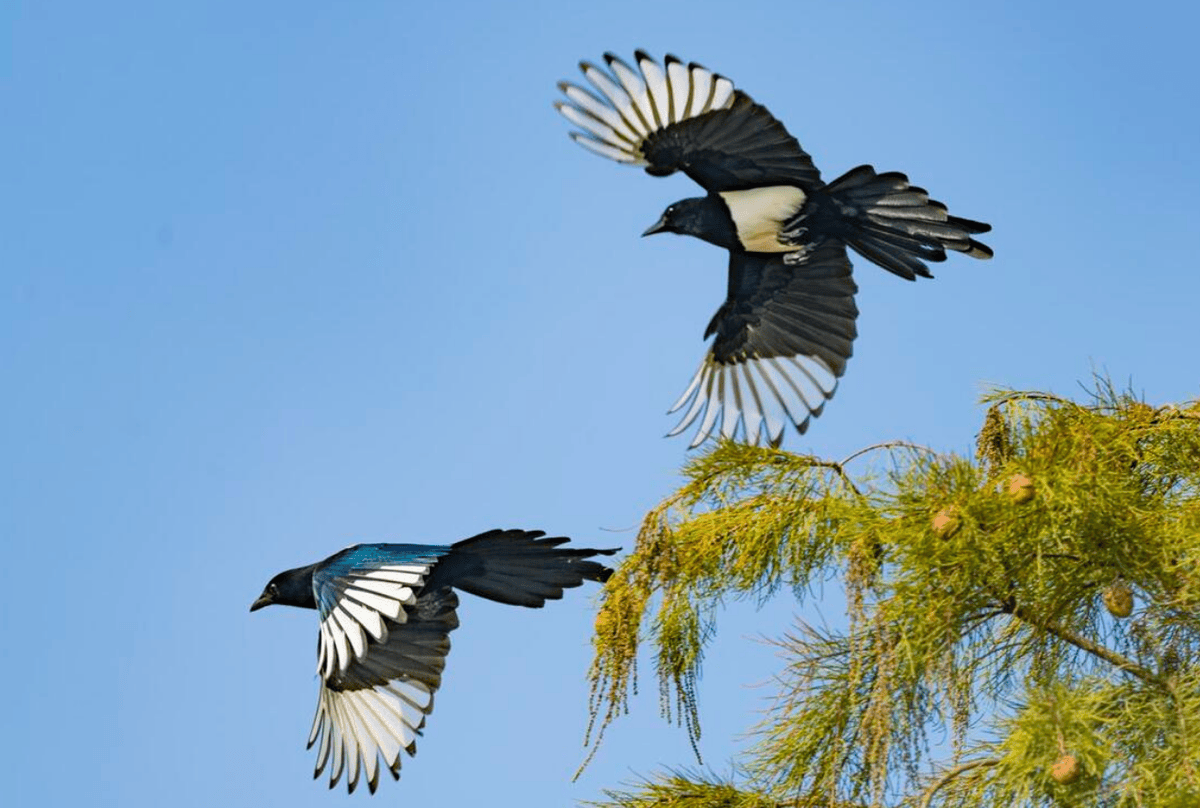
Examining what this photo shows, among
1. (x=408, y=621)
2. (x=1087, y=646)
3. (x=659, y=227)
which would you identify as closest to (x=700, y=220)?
(x=659, y=227)

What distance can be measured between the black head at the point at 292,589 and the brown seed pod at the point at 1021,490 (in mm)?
2722

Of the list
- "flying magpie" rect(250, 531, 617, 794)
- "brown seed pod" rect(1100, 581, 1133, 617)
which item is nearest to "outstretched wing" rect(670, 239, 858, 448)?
"flying magpie" rect(250, 531, 617, 794)

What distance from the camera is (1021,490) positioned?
380cm

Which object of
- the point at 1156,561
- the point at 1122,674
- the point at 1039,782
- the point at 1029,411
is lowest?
the point at 1039,782

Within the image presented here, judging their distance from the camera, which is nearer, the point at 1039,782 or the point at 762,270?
the point at 1039,782

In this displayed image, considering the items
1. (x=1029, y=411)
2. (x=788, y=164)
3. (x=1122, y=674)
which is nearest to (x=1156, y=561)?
(x=1122, y=674)

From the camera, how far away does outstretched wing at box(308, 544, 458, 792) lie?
4.79 meters

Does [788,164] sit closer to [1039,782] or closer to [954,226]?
[954,226]

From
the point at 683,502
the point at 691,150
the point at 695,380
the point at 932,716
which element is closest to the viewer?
the point at 932,716

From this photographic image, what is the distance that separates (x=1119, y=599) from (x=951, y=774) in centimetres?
58

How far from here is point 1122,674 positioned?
Answer: 13.0 feet

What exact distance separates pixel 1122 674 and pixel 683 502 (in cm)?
119

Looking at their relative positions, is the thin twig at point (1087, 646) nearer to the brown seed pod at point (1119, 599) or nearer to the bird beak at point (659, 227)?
the brown seed pod at point (1119, 599)

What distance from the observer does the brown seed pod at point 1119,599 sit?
3.89 m
